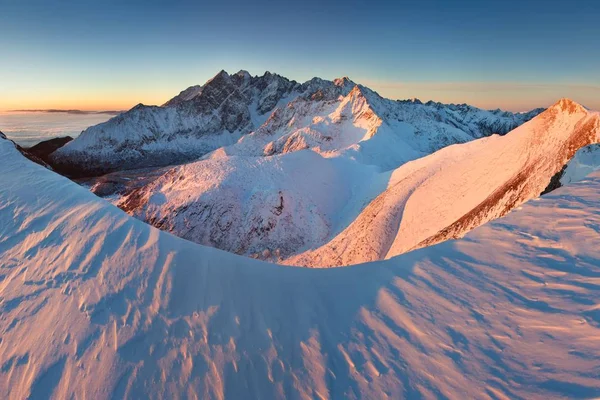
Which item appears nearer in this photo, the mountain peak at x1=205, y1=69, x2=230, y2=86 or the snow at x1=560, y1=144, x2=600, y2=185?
the snow at x1=560, y1=144, x2=600, y2=185

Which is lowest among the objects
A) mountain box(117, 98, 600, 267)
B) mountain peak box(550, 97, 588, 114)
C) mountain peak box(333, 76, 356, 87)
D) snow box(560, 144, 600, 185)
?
mountain box(117, 98, 600, 267)

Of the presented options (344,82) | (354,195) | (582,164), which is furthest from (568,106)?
(344,82)

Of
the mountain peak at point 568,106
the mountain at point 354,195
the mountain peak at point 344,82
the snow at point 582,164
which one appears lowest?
the mountain at point 354,195

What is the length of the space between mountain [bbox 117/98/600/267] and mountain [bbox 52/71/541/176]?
2568 centimetres

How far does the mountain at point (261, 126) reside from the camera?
→ 3469 inches

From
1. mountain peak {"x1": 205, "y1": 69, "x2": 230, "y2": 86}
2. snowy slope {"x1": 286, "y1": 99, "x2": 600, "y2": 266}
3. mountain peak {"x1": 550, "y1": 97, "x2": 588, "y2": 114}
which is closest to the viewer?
snowy slope {"x1": 286, "y1": 99, "x2": 600, "y2": 266}

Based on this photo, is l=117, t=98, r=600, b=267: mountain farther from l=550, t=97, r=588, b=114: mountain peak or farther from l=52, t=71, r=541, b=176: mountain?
l=52, t=71, r=541, b=176: mountain

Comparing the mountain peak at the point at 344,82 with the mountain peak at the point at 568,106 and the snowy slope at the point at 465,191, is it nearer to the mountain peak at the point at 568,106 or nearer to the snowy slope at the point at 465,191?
the snowy slope at the point at 465,191

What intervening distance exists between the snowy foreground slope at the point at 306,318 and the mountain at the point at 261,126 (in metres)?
63.9

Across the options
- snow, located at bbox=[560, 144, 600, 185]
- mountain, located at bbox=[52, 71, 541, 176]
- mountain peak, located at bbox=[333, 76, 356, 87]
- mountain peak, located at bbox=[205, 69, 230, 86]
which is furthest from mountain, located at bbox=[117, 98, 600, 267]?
mountain peak, located at bbox=[205, 69, 230, 86]

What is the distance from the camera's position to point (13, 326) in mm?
7078

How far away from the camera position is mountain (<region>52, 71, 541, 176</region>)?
88.1 metres

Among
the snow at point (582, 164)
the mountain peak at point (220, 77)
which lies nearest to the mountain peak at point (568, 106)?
the snow at point (582, 164)

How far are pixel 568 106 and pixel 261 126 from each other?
106 m
